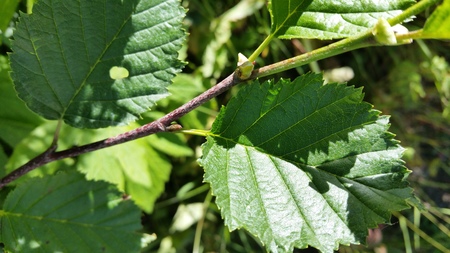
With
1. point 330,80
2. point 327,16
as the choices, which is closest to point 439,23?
point 327,16

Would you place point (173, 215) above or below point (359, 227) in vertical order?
below

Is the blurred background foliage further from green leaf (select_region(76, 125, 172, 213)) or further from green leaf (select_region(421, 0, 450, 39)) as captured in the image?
green leaf (select_region(421, 0, 450, 39))

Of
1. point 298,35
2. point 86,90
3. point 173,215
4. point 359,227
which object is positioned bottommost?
point 173,215

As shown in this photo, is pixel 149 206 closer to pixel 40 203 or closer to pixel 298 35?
pixel 40 203

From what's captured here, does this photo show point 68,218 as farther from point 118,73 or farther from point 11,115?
point 118,73

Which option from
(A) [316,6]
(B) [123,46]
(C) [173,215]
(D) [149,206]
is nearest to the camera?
(A) [316,6]

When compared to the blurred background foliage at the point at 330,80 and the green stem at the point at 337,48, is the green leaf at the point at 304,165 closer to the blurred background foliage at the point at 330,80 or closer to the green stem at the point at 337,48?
the green stem at the point at 337,48

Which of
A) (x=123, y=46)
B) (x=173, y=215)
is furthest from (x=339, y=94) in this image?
(x=173, y=215)
